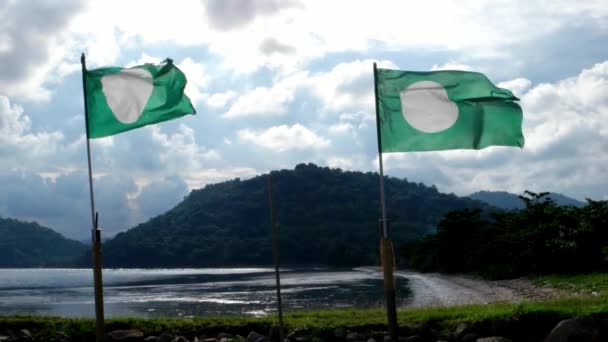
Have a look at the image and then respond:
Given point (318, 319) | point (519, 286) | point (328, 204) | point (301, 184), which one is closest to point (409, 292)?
point (519, 286)

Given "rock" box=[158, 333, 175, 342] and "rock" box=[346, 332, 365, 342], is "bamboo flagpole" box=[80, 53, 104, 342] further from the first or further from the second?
"rock" box=[346, 332, 365, 342]

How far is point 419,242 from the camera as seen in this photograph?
74.6m

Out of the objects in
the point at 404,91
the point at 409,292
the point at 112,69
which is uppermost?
the point at 112,69

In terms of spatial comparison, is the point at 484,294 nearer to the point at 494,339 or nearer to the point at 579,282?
the point at 579,282

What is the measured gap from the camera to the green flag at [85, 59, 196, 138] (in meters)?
13.6

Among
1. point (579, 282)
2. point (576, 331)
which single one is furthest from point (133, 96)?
point (579, 282)

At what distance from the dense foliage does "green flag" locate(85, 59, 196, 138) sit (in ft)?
81.2

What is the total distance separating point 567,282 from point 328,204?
481 feet

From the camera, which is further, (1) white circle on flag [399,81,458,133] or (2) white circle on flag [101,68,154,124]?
(2) white circle on flag [101,68,154,124]

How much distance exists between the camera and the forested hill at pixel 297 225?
509 ft

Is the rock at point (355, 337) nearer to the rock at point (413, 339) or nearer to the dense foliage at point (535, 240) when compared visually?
the rock at point (413, 339)

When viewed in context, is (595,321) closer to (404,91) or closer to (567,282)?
(404,91)

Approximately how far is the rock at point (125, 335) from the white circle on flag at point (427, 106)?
354 inches

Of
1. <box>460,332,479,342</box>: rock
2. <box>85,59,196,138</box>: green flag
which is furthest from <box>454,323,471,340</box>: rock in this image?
<box>85,59,196,138</box>: green flag
